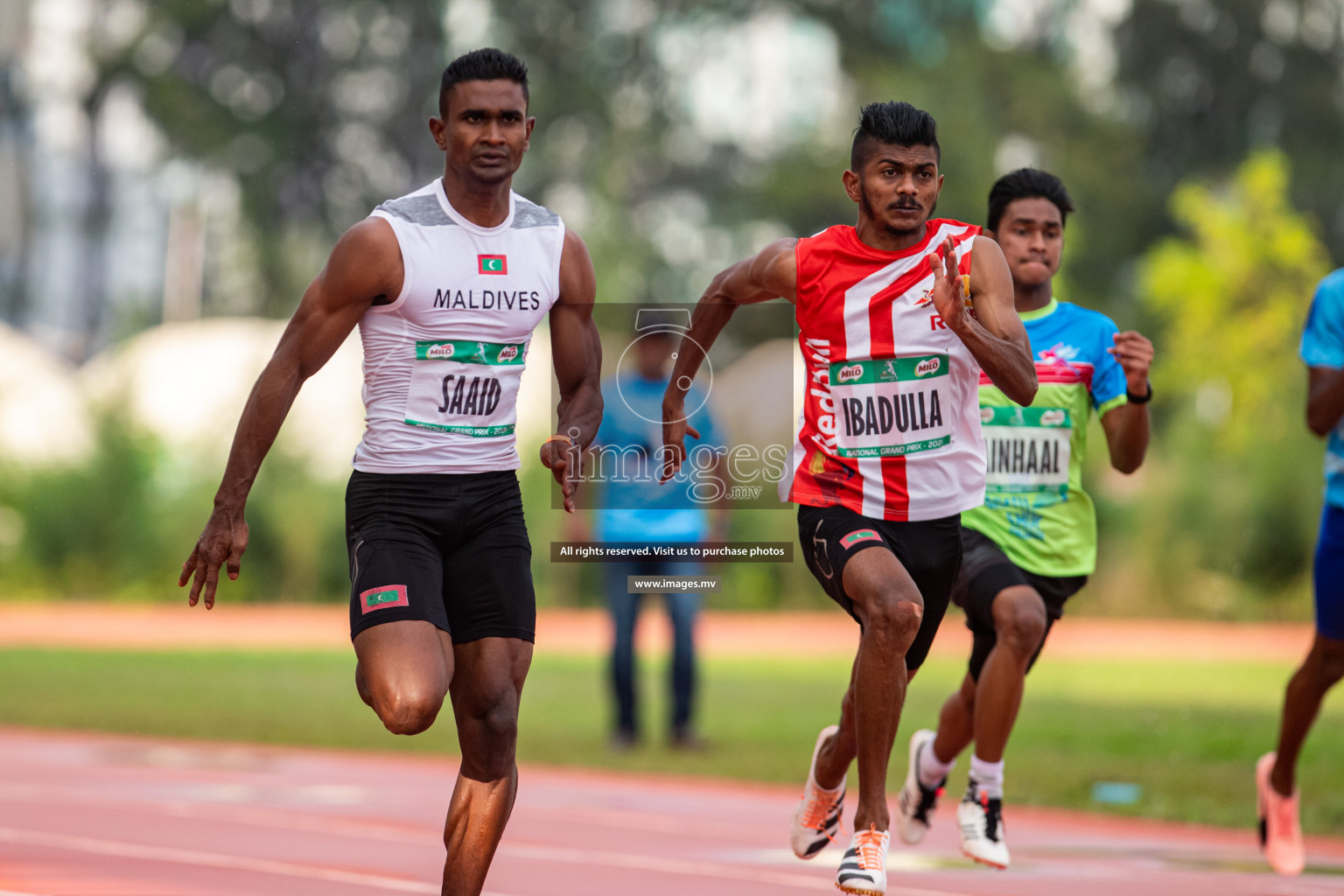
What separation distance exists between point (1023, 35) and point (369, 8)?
1630cm

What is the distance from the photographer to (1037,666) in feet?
64.7

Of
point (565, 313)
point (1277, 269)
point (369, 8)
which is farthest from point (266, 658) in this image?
point (369, 8)

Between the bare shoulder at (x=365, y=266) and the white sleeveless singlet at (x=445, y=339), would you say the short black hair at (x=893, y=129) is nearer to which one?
the white sleeveless singlet at (x=445, y=339)

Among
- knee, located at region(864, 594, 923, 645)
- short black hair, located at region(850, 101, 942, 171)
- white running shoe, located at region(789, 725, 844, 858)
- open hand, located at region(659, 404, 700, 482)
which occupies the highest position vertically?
short black hair, located at region(850, 101, 942, 171)

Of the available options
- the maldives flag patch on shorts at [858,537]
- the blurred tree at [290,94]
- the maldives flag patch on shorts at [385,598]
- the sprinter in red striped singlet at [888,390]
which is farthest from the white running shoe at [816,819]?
the blurred tree at [290,94]

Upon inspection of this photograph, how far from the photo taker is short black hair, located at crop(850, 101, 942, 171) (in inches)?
240

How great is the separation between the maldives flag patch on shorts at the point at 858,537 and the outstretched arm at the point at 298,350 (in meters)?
1.70

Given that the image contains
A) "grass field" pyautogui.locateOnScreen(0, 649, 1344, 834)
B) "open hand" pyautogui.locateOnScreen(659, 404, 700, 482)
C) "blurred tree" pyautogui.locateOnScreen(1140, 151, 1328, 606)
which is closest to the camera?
"open hand" pyautogui.locateOnScreen(659, 404, 700, 482)

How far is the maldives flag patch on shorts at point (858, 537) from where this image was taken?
621 centimetres

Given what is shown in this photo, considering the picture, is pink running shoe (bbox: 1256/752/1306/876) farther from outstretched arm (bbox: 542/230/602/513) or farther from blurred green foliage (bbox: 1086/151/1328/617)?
blurred green foliage (bbox: 1086/151/1328/617)

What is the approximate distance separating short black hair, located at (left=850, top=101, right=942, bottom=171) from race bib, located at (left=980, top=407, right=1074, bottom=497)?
1630mm

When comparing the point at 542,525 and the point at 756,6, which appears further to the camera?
the point at 756,6

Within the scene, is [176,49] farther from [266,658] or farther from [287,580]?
[266,658]

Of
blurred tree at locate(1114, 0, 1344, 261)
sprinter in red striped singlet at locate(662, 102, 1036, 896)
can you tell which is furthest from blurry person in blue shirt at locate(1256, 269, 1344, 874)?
blurred tree at locate(1114, 0, 1344, 261)
